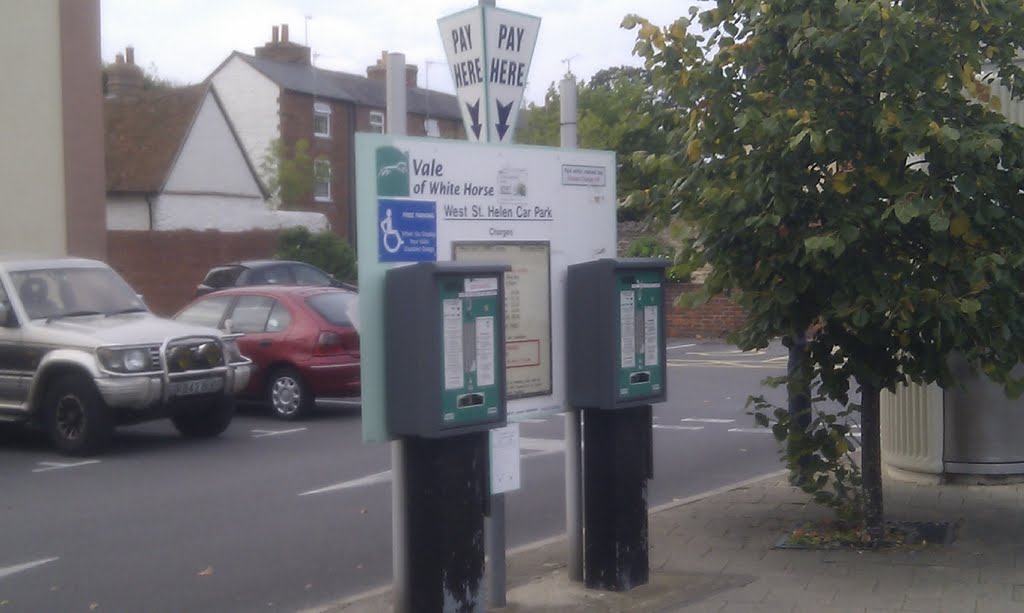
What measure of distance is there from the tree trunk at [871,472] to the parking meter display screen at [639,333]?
161 cm

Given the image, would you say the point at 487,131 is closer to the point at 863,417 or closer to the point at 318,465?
the point at 863,417

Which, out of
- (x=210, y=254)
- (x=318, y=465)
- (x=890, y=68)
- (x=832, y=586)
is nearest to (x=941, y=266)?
(x=890, y=68)

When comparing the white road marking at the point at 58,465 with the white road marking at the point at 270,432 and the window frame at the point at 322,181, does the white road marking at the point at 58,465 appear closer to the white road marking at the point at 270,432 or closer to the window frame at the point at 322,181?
the white road marking at the point at 270,432

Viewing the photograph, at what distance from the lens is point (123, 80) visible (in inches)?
1738

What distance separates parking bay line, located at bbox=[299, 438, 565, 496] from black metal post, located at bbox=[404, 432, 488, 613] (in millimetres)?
4631

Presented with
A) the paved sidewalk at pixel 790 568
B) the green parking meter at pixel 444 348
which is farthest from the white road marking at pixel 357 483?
the green parking meter at pixel 444 348

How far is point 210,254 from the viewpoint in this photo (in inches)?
1337

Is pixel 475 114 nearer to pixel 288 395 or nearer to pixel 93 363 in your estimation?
pixel 93 363

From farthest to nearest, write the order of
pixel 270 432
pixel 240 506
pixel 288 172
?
1. pixel 288 172
2. pixel 270 432
3. pixel 240 506

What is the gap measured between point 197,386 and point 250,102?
3440cm

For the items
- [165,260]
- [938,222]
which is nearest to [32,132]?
[165,260]

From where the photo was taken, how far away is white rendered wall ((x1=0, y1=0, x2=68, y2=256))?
21625 millimetres

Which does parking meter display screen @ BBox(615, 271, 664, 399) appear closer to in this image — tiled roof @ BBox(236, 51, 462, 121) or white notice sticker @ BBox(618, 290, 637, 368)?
white notice sticker @ BBox(618, 290, 637, 368)

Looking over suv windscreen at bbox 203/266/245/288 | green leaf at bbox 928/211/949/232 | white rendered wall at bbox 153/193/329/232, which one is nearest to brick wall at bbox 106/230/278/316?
white rendered wall at bbox 153/193/329/232
